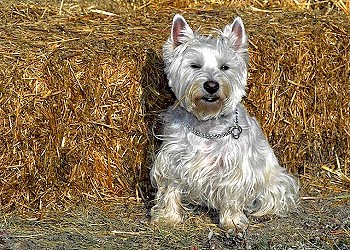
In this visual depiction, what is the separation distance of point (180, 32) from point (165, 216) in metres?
1.32

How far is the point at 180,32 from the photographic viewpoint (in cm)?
621

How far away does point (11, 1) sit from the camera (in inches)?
324

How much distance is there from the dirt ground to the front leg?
64mm

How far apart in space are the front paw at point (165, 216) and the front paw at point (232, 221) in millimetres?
322

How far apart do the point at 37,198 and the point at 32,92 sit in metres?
0.80

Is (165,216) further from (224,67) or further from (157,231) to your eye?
(224,67)

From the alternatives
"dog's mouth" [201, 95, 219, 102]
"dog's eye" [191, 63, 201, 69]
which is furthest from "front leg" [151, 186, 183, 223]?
"dog's eye" [191, 63, 201, 69]

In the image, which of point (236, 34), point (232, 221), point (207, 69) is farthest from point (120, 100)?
point (232, 221)

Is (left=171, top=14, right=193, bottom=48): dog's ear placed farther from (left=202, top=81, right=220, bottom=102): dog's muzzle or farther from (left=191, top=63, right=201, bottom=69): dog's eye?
(left=202, top=81, right=220, bottom=102): dog's muzzle

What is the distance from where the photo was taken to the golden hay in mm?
6406

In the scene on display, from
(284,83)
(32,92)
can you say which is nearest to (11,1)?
(32,92)

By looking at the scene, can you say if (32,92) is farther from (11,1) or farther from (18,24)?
(11,1)

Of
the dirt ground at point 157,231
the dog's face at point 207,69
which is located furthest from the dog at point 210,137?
the dirt ground at point 157,231

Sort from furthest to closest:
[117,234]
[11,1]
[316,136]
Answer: [11,1] < [316,136] < [117,234]
